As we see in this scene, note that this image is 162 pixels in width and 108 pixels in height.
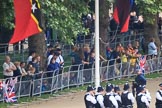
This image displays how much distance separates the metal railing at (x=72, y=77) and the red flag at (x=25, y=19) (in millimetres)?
5921

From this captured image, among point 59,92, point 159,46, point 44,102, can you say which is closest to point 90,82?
point 59,92

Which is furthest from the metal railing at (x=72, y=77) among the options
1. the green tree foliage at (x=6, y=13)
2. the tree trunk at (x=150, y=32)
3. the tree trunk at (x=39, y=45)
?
the tree trunk at (x=150, y=32)

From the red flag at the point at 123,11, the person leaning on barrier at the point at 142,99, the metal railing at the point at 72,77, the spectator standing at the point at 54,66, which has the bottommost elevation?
the person leaning on barrier at the point at 142,99

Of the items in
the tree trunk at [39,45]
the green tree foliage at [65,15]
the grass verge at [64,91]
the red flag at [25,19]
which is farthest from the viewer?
the tree trunk at [39,45]

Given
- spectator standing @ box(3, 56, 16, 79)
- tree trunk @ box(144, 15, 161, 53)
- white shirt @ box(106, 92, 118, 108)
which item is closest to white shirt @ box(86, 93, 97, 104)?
white shirt @ box(106, 92, 118, 108)

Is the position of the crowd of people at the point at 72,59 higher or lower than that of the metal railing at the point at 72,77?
higher

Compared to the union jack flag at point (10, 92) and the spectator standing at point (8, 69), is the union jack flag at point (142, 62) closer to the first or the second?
the spectator standing at point (8, 69)

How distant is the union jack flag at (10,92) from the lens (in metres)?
24.8

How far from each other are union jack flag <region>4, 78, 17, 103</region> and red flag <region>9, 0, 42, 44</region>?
5829 millimetres

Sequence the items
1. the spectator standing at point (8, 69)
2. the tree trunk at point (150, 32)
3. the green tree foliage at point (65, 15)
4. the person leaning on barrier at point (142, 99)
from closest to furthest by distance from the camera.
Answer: the person leaning on barrier at point (142, 99), the green tree foliage at point (65, 15), the spectator standing at point (8, 69), the tree trunk at point (150, 32)

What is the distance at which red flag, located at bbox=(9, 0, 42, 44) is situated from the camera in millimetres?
18875

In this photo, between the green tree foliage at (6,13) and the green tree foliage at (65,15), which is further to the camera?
the green tree foliage at (6,13)

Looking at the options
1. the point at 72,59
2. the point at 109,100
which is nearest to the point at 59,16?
the point at 72,59

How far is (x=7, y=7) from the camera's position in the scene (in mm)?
25891
